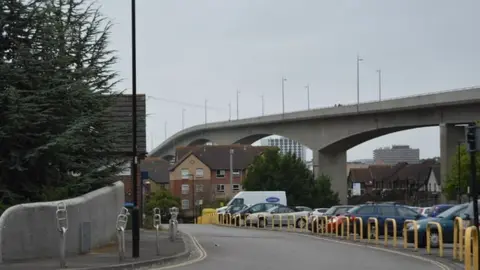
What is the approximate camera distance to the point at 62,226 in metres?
15.3

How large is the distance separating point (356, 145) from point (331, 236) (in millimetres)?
50608

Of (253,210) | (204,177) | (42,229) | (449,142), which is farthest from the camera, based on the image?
(204,177)

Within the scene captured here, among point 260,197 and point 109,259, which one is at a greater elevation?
point 109,259

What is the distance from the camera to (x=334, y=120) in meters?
76.2

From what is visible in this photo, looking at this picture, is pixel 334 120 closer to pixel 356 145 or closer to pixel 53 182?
pixel 356 145

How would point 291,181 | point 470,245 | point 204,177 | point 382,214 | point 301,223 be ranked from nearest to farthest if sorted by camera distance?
1. point 470,245
2. point 382,214
3. point 301,223
4. point 291,181
5. point 204,177

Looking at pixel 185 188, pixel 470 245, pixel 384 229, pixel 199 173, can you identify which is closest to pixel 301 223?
pixel 384 229

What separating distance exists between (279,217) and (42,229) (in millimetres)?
26521

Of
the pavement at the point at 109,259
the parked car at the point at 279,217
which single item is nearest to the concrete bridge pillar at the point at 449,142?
the parked car at the point at 279,217

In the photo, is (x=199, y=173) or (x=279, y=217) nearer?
(x=279, y=217)

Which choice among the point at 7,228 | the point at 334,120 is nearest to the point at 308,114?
the point at 334,120

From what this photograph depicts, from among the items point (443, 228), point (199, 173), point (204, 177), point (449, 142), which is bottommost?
point (443, 228)

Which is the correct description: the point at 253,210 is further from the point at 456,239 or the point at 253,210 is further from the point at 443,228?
the point at 456,239

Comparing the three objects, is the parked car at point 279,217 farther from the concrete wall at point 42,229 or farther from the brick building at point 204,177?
the brick building at point 204,177
